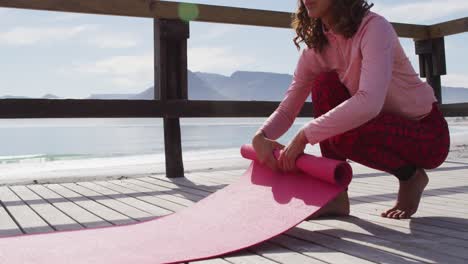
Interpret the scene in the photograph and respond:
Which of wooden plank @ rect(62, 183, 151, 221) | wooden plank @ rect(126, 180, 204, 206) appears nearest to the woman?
wooden plank @ rect(62, 183, 151, 221)

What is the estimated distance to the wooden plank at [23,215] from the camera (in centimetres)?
205

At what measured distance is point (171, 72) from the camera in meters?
3.70

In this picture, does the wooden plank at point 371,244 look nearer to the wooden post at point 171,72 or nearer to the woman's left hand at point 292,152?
the woman's left hand at point 292,152

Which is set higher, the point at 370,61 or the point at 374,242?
the point at 370,61

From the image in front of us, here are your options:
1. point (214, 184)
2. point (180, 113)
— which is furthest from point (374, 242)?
point (180, 113)

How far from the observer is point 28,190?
10.5 ft

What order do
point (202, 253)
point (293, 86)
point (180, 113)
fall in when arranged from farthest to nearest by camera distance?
point (180, 113), point (293, 86), point (202, 253)

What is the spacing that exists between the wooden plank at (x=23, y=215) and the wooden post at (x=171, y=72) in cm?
109

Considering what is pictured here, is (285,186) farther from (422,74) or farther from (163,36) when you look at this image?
(422,74)

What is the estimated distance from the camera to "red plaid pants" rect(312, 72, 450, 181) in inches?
77.8

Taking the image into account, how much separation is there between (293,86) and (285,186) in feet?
1.49

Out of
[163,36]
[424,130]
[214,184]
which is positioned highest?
[163,36]

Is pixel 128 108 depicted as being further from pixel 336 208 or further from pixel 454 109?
pixel 454 109

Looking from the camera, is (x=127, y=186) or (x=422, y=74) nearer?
(x=127, y=186)
